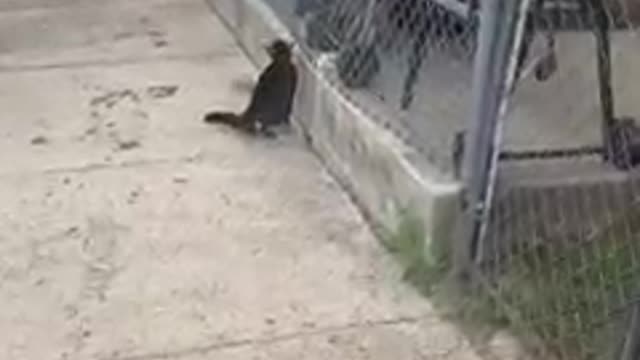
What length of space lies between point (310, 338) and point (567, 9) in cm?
134

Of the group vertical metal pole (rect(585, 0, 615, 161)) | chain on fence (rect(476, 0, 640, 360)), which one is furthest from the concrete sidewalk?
vertical metal pole (rect(585, 0, 615, 161))

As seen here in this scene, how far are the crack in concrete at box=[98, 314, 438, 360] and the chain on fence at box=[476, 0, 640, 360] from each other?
0.29 meters

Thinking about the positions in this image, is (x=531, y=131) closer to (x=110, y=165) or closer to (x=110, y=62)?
(x=110, y=165)

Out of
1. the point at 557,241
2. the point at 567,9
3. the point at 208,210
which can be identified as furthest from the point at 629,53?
the point at 208,210

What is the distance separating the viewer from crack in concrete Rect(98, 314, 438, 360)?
148 inches

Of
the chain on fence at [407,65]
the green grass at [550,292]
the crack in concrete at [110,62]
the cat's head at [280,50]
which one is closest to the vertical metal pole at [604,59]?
the green grass at [550,292]

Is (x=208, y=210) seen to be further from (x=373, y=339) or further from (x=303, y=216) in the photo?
(x=373, y=339)

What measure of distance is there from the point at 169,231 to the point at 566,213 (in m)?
1.25

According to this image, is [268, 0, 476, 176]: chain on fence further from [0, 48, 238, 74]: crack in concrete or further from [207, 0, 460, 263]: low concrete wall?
[0, 48, 238, 74]: crack in concrete

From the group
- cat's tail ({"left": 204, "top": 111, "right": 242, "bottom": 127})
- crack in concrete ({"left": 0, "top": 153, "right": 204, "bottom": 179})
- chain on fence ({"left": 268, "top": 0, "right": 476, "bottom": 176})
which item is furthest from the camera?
cat's tail ({"left": 204, "top": 111, "right": 242, "bottom": 127})

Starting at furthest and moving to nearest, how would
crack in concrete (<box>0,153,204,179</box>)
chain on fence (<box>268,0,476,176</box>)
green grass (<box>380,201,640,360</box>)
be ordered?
crack in concrete (<box>0,153,204,179</box>)
chain on fence (<box>268,0,476,176</box>)
green grass (<box>380,201,640,360</box>)

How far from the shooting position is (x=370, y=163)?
4652 millimetres

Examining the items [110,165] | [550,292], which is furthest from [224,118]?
[550,292]

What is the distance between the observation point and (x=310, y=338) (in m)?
3.88
